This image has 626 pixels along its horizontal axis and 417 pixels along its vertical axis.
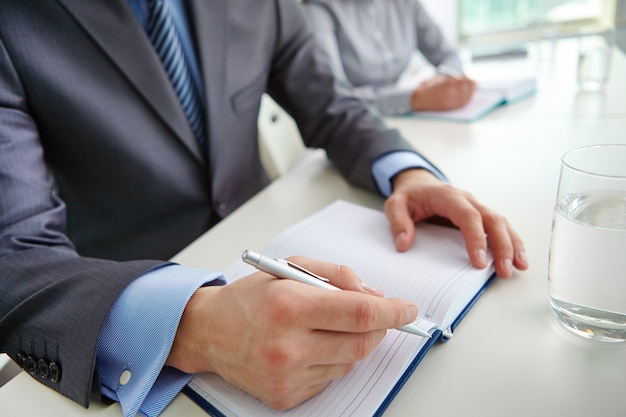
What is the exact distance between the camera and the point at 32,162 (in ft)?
2.29

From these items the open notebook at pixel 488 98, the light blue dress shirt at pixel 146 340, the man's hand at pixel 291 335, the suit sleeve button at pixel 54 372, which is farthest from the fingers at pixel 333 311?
the open notebook at pixel 488 98

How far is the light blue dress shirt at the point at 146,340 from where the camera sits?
45cm

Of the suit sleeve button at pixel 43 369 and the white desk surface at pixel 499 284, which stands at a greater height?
the suit sleeve button at pixel 43 369

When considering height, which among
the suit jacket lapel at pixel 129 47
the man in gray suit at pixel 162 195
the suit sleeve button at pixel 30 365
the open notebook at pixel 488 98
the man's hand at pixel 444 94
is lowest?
the open notebook at pixel 488 98

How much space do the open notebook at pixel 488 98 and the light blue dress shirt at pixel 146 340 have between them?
94cm

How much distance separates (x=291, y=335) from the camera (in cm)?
40

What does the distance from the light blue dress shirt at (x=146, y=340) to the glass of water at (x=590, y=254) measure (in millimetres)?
379

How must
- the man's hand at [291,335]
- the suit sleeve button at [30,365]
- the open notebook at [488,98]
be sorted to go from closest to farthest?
the man's hand at [291,335]
the suit sleeve button at [30,365]
the open notebook at [488,98]

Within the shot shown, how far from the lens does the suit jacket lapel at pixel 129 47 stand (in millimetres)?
754

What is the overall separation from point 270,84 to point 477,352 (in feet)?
2.90

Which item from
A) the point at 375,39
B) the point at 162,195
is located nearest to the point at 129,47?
the point at 162,195

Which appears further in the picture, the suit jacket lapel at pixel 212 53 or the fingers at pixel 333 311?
the suit jacket lapel at pixel 212 53

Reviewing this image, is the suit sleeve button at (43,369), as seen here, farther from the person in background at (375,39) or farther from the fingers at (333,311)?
the person in background at (375,39)

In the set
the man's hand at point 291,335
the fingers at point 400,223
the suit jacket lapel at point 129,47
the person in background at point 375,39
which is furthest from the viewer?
the person in background at point 375,39
